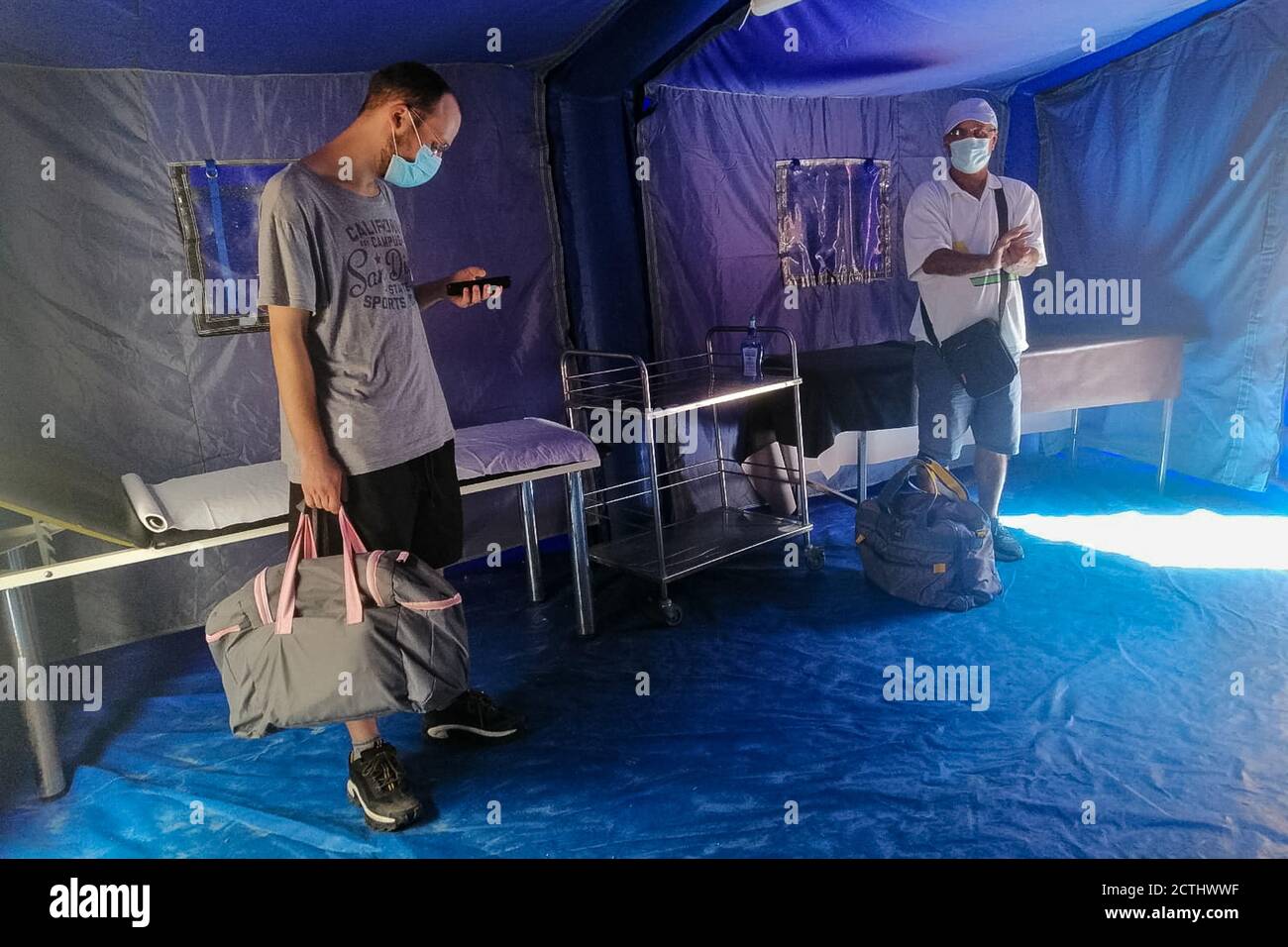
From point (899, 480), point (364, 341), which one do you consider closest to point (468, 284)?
point (364, 341)

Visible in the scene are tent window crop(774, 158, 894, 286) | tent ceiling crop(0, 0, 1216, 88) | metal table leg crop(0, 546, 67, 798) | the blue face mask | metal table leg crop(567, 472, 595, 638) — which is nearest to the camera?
the blue face mask

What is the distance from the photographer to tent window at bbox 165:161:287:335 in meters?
3.28

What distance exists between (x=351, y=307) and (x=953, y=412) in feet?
7.74

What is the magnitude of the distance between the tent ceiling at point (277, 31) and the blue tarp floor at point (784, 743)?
2012 mm

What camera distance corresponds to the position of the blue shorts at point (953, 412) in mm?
3531

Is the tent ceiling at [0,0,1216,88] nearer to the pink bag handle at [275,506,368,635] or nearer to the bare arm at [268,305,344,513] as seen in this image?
the bare arm at [268,305,344,513]

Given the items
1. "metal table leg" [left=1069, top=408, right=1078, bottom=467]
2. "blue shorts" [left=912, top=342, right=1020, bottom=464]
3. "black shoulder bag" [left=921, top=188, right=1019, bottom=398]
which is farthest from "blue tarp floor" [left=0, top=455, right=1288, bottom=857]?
"metal table leg" [left=1069, top=408, right=1078, bottom=467]

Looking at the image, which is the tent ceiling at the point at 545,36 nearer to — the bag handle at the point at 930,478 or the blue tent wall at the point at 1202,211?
the blue tent wall at the point at 1202,211

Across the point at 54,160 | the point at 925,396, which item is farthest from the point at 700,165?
the point at 54,160

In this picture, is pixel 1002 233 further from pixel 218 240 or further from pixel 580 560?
pixel 218 240

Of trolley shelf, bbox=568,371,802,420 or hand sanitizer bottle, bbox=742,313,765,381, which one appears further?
hand sanitizer bottle, bbox=742,313,765,381

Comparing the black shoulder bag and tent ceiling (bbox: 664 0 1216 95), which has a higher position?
tent ceiling (bbox: 664 0 1216 95)

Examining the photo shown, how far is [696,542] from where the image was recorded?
3.69 meters

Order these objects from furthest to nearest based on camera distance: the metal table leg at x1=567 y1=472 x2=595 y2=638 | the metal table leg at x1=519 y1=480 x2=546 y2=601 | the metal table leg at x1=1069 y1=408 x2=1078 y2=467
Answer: the metal table leg at x1=1069 y1=408 x2=1078 y2=467 < the metal table leg at x1=519 y1=480 x2=546 y2=601 < the metal table leg at x1=567 y1=472 x2=595 y2=638
